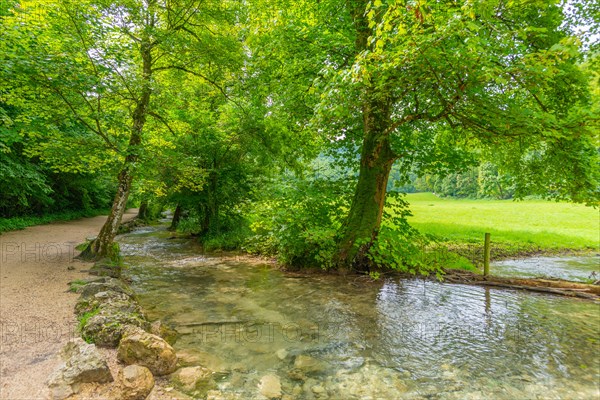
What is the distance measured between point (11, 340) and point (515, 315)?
8781 mm

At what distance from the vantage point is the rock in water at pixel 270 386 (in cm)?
371

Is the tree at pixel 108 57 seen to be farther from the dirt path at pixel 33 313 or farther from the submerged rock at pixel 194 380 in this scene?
the submerged rock at pixel 194 380

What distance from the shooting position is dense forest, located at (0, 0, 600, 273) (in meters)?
5.86

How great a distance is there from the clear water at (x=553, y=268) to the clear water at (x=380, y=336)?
323 cm

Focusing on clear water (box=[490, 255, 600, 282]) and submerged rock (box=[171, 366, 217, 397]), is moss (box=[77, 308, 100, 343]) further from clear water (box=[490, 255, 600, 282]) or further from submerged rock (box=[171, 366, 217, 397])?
clear water (box=[490, 255, 600, 282])

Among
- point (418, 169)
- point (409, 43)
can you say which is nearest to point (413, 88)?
point (409, 43)

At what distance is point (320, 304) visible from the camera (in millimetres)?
7027

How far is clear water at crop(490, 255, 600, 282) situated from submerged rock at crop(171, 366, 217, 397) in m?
10.1

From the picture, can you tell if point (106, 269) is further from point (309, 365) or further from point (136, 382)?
point (309, 365)

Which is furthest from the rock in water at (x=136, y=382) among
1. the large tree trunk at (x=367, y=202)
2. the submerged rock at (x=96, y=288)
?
the large tree trunk at (x=367, y=202)

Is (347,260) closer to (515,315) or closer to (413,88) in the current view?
(515,315)

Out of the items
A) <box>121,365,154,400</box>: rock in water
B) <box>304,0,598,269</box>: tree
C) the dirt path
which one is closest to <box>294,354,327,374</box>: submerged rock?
<box>121,365,154,400</box>: rock in water

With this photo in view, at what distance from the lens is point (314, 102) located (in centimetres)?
960

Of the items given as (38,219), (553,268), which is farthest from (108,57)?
(553,268)
